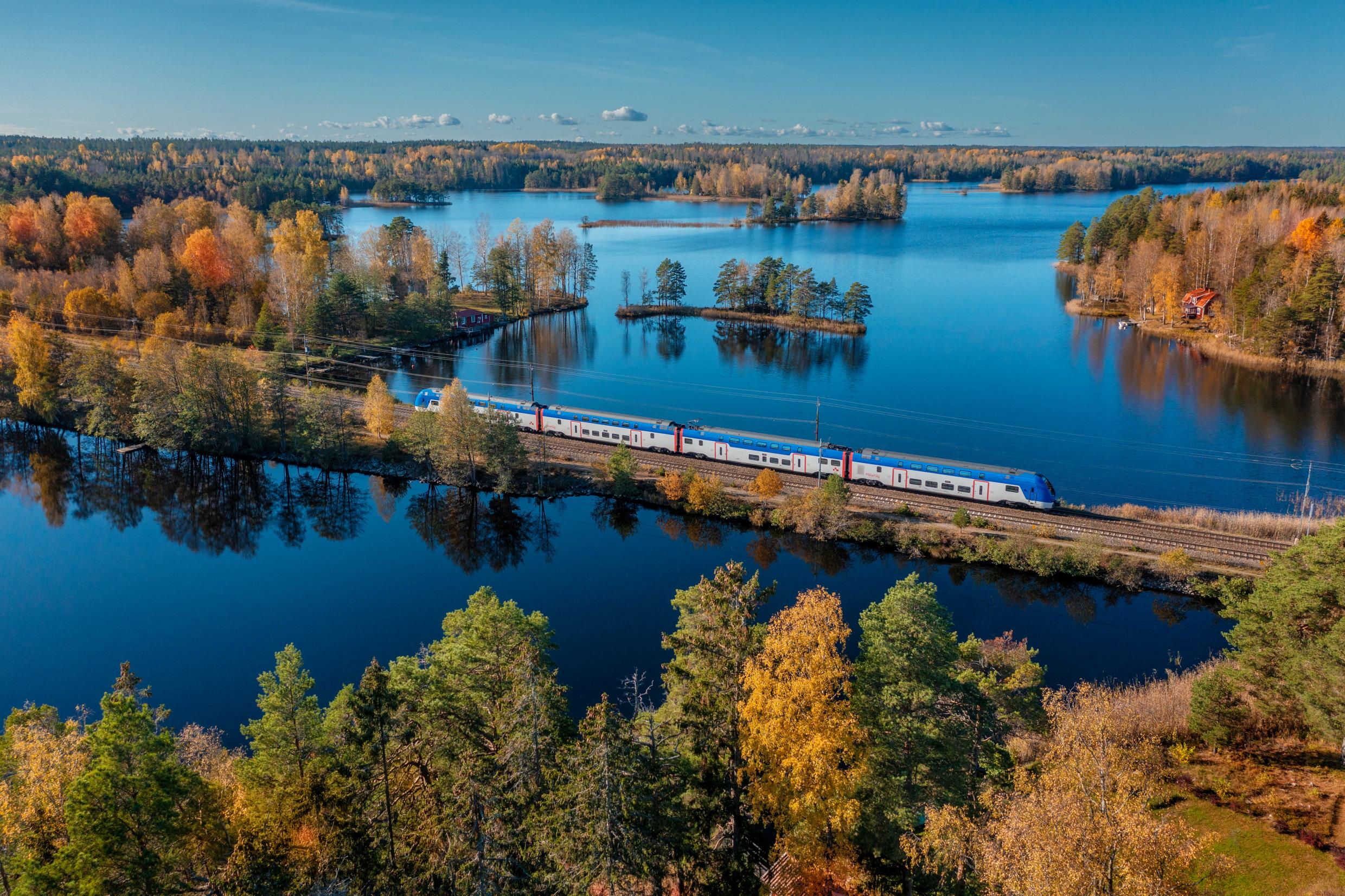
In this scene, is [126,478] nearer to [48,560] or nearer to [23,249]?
[48,560]

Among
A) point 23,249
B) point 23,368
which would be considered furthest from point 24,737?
point 23,249

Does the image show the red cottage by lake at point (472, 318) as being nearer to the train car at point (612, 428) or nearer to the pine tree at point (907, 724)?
the train car at point (612, 428)

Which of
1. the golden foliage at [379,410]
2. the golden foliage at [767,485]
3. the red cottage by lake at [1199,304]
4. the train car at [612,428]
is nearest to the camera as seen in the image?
the golden foliage at [767,485]

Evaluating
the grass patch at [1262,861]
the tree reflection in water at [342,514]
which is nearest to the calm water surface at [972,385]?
the tree reflection in water at [342,514]

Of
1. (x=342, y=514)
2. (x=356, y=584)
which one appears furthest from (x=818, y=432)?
(x=356, y=584)

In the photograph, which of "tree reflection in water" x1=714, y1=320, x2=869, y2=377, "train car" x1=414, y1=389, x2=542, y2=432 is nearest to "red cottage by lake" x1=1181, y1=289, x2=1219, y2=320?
"tree reflection in water" x1=714, y1=320, x2=869, y2=377

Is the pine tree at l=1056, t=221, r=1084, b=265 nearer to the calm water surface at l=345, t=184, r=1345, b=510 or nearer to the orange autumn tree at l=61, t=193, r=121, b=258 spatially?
the calm water surface at l=345, t=184, r=1345, b=510
